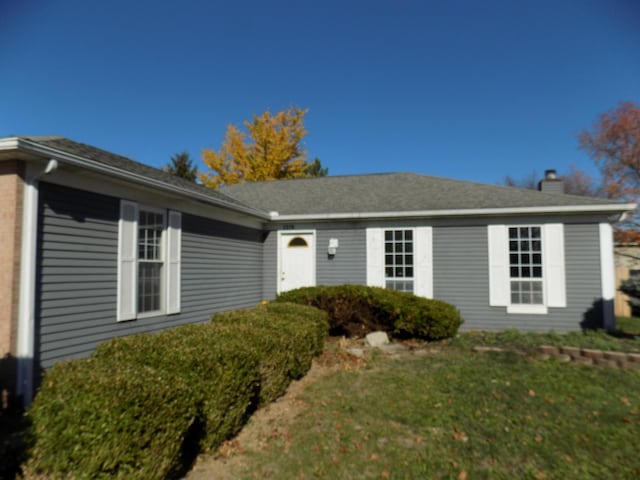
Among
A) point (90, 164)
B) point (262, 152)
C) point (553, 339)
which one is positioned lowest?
point (553, 339)

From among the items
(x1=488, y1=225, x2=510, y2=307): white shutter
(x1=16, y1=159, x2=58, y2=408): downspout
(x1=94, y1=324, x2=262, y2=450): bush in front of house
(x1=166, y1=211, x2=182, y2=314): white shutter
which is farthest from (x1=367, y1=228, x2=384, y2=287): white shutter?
(x1=16, y1=159, x2=58, y2=408): downspout

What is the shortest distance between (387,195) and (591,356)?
6058 millimetres

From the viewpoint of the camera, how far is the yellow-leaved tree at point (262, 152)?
2147 centimetres

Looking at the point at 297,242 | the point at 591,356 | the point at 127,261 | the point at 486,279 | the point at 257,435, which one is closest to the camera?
the point at 257,435

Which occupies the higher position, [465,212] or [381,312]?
[465,212]

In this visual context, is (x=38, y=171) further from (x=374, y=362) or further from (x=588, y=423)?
(x=588, y=423)

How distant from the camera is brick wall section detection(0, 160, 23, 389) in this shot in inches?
159

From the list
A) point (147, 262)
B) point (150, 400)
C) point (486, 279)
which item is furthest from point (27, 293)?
point (486, 279)

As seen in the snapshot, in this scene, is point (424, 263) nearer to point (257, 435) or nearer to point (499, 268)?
point (499, 268)

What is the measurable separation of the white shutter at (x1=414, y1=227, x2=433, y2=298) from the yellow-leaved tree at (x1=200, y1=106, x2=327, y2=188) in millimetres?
13979

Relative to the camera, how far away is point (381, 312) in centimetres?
769

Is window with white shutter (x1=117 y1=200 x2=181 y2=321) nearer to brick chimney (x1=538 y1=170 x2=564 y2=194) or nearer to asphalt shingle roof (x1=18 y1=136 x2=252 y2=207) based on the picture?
asphalt shingle roof (x1=18 y1=136 x2=252 y2=207)

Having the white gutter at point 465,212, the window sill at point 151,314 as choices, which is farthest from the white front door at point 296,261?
the window sill at point 151,314

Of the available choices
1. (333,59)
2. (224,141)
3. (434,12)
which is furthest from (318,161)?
(434,12)
